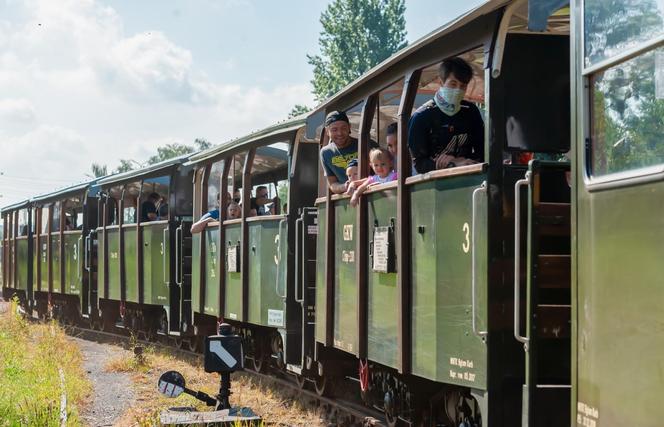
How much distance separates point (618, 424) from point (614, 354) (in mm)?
297

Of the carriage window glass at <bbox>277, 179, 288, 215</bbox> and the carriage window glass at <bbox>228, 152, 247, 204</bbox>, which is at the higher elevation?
the carriage window glass at <bbox>228, 152, 247, 204</bbox>

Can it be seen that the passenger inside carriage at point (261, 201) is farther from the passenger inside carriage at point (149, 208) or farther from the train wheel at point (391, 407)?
the passenger inside carriage at point (149, 208)

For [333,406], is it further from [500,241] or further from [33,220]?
[33,220]

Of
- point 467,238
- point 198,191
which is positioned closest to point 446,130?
point 467,238

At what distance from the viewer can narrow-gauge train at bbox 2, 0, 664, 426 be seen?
4238 mm

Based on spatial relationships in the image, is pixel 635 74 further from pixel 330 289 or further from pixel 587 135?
pixel 330 289

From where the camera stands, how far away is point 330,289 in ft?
29.4

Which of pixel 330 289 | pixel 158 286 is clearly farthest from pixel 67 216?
pixel 330 289

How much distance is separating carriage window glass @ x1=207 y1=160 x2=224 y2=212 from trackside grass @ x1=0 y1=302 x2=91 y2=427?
9.88 ft

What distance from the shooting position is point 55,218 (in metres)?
24.4

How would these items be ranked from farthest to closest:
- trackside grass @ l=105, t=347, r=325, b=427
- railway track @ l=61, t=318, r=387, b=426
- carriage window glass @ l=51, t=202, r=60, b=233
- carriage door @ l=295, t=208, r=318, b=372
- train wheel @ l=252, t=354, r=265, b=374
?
carriage window glass @ l=51, t=202, r=60, b=233
train wheel @ l=252, t=354, r=265, b=374
carriage door @ l=295, t=208, r=318, b=372
trackside grass @ l=105, t=347, r=325, b=427
railway track @ l=61, t=318, r=387, b=426

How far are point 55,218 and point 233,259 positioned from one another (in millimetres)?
12837

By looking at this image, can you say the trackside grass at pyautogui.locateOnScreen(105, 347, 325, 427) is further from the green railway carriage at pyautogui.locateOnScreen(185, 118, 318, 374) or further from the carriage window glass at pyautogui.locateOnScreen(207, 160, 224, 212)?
the carriage window glass at pyautogui.locateOnScreen(207, 160, 224, 212)

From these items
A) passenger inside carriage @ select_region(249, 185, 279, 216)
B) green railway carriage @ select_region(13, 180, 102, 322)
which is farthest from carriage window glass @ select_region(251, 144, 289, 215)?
green railway carriage @ select_region(13, 180, 102, 322)
